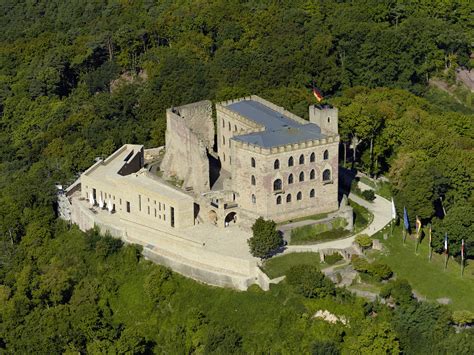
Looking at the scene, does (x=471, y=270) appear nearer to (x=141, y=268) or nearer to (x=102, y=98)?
(x=141, y=268)

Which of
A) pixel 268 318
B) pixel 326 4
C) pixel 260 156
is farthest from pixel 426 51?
pixel 268 318

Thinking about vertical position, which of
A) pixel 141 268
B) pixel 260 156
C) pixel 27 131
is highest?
pixel 260 156

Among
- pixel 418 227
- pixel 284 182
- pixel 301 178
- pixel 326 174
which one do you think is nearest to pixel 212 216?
pixel 284 182

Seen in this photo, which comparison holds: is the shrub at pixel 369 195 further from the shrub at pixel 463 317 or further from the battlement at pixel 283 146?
the shrub at pixel 463 317

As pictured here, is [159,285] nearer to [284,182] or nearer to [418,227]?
[284,182]

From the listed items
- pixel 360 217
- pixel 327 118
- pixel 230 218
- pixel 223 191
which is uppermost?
pixel 327 118

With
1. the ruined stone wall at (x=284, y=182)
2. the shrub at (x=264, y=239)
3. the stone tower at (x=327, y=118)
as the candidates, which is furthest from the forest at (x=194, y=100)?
the stone tower at (x=327, y=118)
